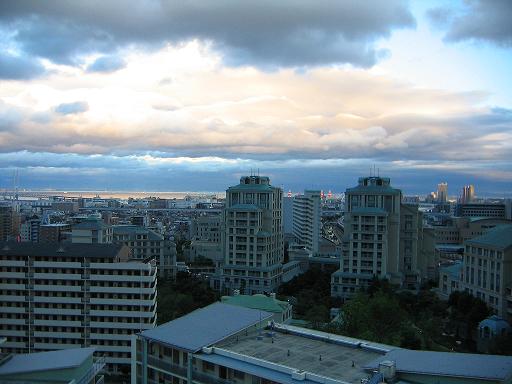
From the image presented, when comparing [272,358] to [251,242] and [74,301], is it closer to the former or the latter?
[74,301]

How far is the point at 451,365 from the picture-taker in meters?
10.1

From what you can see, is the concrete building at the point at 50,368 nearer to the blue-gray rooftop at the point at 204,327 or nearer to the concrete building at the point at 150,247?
the blue-gray rooftop at the point at 204,327

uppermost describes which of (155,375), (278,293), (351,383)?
(351,383)

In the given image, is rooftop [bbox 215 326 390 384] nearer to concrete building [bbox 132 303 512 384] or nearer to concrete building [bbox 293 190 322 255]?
concrete building [bbox 132 303 512 384]

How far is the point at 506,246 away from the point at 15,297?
79.8 ft

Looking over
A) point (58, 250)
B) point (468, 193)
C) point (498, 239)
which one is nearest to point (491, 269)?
point (498, 239)

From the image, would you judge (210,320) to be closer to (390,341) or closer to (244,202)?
(390,341)

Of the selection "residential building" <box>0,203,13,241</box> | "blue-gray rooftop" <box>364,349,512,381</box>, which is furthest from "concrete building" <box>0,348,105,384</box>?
"residential building" <box>0,203,13,241</box>

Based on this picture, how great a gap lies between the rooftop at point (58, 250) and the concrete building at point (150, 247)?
16490mm

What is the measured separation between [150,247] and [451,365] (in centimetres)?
3160

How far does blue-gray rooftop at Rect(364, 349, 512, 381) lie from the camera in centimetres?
952

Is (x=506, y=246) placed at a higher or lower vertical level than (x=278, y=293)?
higher

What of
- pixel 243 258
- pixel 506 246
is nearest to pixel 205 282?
pixel 243 258

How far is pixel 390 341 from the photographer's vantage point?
18359 mm
